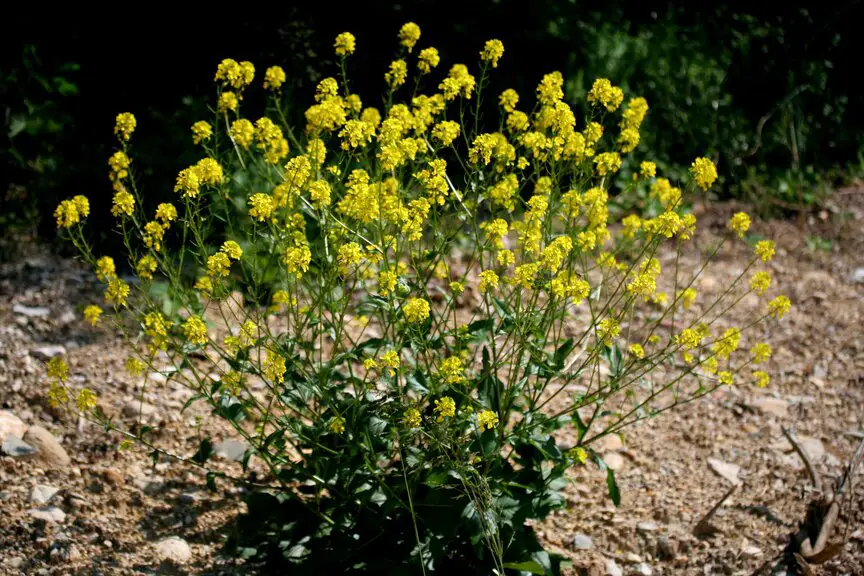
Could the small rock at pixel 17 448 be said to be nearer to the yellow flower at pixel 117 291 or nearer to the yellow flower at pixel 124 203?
the yellow flower at pixel 117 291

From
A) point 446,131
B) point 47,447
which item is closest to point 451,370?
point 446,131

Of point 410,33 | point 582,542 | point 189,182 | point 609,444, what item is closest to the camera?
point 189,182

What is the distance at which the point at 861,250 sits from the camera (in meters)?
5.38

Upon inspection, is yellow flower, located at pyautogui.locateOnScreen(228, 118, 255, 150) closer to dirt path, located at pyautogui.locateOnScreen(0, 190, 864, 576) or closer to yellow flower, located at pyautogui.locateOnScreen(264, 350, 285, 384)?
yellow flower, located at pyautogui.locateOnScreen(264, 350, 285, 384)

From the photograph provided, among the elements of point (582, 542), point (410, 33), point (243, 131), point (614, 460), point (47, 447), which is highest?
point (410, 33)

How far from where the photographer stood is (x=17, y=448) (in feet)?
10.7

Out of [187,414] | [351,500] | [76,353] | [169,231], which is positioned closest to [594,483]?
[351,500]

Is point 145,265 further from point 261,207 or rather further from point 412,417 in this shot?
point 412,417

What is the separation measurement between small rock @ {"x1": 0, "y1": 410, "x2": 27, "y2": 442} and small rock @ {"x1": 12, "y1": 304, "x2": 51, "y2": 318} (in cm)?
72

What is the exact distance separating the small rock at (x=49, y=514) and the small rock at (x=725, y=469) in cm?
230

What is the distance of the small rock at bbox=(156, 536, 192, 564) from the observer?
116 inches

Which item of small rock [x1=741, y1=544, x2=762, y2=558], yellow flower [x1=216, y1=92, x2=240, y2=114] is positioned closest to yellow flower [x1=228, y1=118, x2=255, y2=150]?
yellow flower [x1=216, y1=92, x2=240, y2=114]

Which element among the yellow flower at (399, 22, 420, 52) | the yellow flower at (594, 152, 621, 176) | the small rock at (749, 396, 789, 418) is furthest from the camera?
the small rock at (749, 396, 789, 418)

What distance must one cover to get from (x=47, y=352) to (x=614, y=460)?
2.26m
